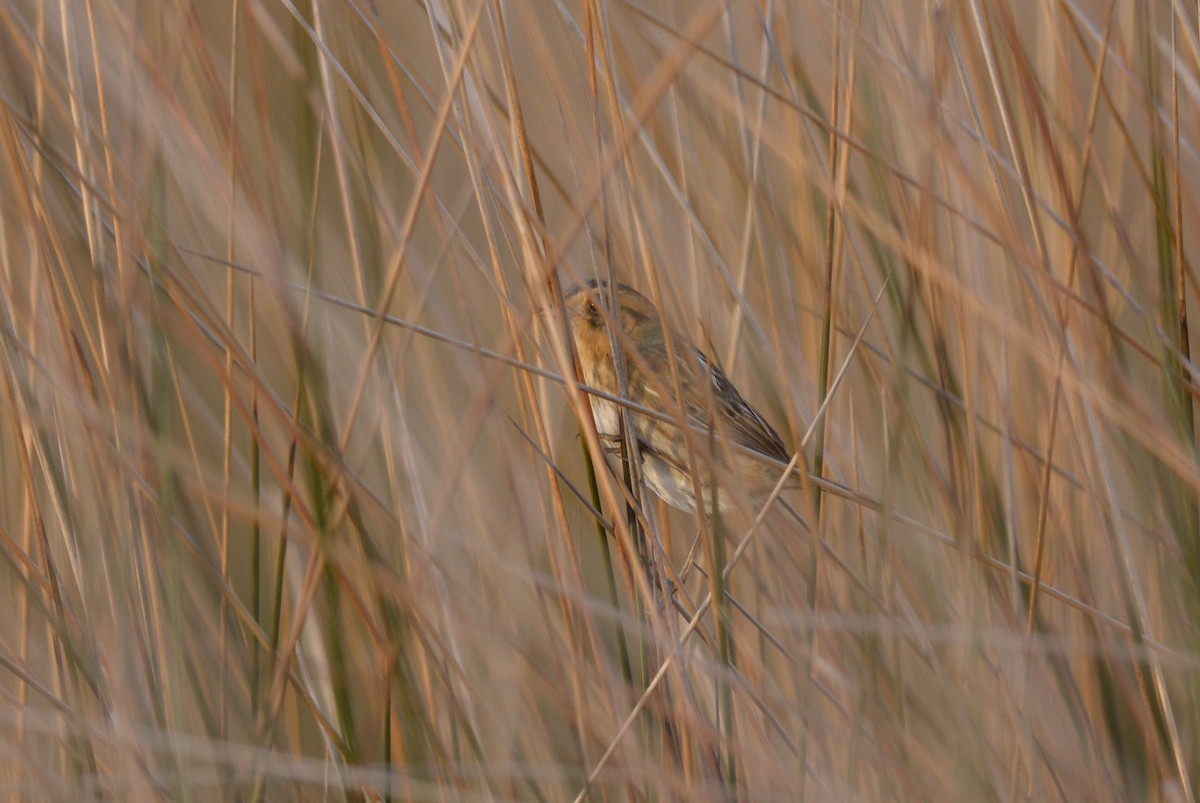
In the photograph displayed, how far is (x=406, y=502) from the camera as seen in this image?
6.21 ft

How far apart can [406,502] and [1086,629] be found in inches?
43.7

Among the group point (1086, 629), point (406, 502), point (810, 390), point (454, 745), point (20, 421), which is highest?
point (810, 390)

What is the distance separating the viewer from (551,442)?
5.78ft

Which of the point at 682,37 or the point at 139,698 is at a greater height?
the point at 682,37

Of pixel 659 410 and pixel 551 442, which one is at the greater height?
pixel 659 410

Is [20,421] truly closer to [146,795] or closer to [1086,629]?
[146,795]

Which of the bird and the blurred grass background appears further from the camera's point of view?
the bird

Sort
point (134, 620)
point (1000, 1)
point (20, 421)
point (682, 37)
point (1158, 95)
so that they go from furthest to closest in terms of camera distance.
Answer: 1. point (1158, 95)
2. point (20, 421)
3. point (1000, 1)
4. point (134, 620)
5. point (682, 37)

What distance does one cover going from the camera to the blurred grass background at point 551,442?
4.58 ft

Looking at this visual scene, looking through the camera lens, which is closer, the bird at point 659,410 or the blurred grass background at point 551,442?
the blurred grass background at point 551,442

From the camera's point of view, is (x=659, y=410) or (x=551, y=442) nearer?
(x=551, y=442)

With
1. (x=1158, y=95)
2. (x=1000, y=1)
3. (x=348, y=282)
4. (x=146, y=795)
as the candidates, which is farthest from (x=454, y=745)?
(x=1158, y=95)

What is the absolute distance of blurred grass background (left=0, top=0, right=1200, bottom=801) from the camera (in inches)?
55.0

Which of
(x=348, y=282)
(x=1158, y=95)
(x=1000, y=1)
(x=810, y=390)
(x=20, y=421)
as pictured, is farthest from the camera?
(x=348, y=282)
